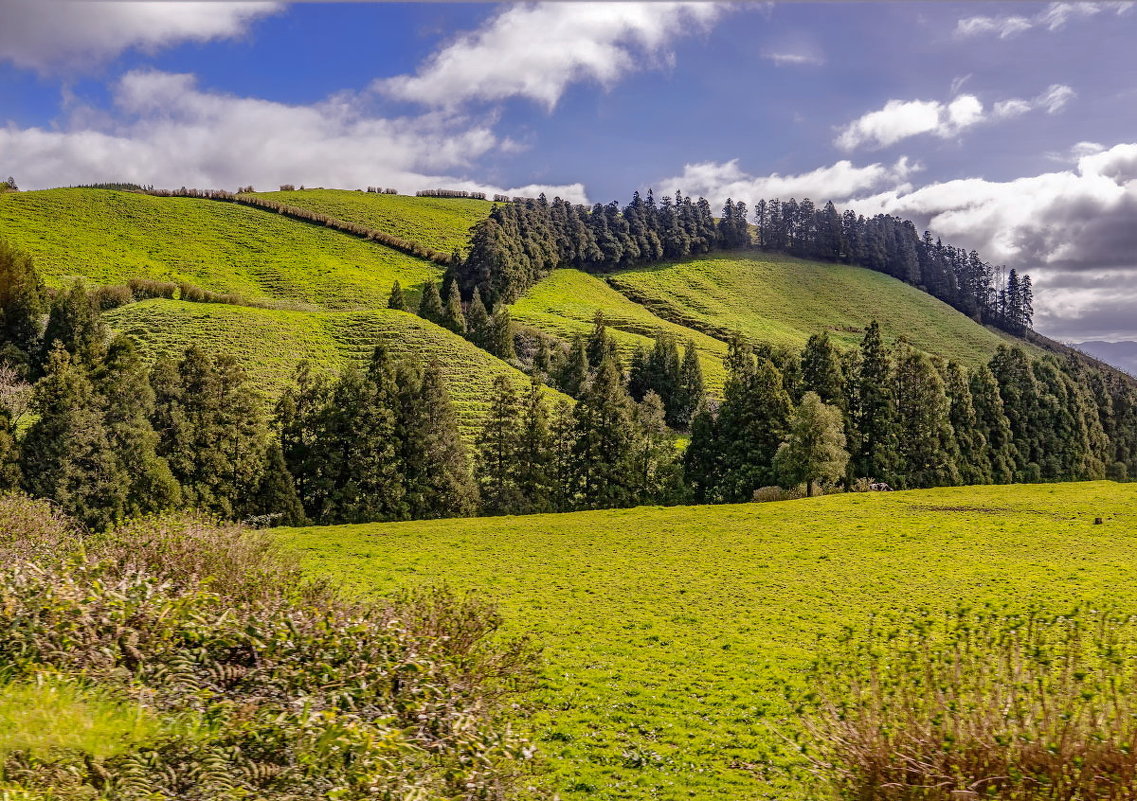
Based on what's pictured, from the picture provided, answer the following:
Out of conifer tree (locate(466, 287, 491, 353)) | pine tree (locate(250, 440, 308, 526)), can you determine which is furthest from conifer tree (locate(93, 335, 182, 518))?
conifer tree (locate(466, 287, 491, 353))

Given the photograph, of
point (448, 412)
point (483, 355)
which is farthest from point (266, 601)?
point (483, 355)

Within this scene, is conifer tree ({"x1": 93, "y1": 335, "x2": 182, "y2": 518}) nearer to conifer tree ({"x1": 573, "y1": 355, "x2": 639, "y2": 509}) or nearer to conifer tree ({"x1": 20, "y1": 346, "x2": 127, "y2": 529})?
conifer tree ({"x1": 20, "y1": 346, "x2": 127, "y2": 529})

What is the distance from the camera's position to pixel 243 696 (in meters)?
7.91

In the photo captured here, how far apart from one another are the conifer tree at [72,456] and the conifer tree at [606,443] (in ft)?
106

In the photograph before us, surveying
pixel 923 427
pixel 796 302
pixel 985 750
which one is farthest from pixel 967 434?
pixel 796 302

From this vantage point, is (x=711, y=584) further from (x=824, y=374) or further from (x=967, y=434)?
(x=967, y=434)

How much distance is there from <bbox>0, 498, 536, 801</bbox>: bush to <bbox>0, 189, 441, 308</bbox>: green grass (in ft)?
272

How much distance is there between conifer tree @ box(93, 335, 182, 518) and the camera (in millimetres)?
36688

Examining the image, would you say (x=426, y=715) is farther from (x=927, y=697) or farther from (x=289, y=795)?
(x=927, y=697)

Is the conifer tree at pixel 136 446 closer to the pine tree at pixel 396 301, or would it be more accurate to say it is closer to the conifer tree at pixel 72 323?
the conifer tree at pixel 72 323

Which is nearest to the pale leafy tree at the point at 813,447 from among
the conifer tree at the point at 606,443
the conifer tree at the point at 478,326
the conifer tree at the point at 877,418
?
the conifer tree at the point at 877,418

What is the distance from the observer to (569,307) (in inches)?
4803

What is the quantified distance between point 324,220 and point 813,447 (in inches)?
4682

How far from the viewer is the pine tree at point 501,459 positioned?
49375mm
